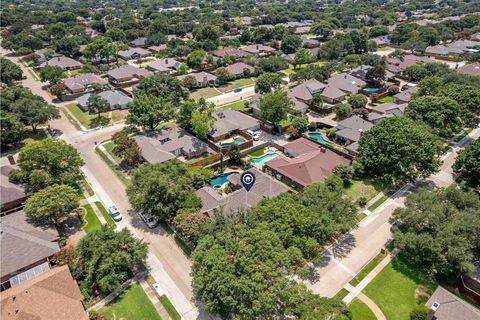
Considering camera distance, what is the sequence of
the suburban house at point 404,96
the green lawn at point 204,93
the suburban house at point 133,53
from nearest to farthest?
the suburban house at point 404,96, the green lawn at point 204,93, the suburban house at point 133,53

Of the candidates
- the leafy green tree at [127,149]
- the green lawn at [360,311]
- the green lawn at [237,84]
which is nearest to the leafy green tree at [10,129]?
the leafy green tree at [127,149]

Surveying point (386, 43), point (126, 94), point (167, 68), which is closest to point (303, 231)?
point (126, 94)

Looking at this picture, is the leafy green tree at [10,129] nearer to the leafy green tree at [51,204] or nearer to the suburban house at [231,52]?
the leafy green tree at [51,204]

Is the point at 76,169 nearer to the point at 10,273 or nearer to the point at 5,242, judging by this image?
the point at 5,242

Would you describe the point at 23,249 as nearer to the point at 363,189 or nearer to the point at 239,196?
the point at 239,196

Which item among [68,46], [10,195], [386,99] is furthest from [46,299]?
[68,46]

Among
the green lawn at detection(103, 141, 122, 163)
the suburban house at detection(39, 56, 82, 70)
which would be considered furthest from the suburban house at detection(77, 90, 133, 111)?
the suburban house at detection(39, 56, 82, 70)
